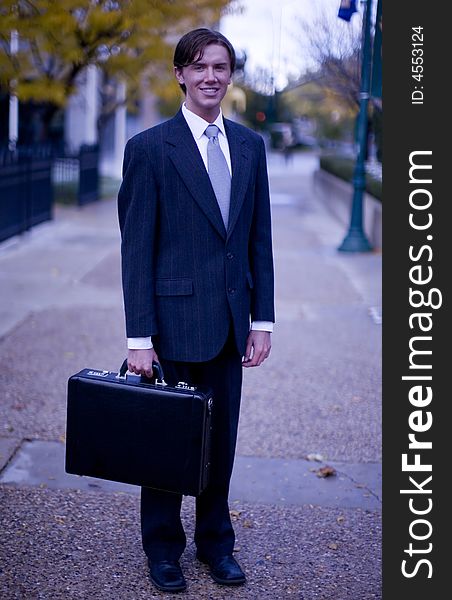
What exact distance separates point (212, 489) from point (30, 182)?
11200 mm

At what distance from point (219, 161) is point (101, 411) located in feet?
3.32

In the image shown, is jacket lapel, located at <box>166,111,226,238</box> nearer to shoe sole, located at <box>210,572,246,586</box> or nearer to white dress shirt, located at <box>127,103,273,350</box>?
white dress shirt, located at <box>127,103,273,350</box>

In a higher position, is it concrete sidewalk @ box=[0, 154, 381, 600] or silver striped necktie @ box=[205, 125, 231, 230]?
silver striped necktie @ box=[205, 125, 231, 230]

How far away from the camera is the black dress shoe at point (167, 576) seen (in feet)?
11.7

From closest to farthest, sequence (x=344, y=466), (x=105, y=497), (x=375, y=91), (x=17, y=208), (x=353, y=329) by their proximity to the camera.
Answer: (x=105, y=497) → (x=344, y=466) → (x=375, y=91) → (x=353, y=329) → (x=17, y=208)

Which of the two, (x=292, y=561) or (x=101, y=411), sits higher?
(x=101, y=411)

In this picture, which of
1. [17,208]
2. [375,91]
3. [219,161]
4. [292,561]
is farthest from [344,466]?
[17,208]

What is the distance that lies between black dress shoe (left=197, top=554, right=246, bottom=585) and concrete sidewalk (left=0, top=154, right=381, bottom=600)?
0.04m

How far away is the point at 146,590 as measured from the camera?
3.58 meters

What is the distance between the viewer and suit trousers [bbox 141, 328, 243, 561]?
3566mm

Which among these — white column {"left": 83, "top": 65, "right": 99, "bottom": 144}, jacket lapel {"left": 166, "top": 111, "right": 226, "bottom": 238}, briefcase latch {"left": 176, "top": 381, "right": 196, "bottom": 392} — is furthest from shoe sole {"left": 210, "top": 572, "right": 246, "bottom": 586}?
white column {"left": 83, "top": 65, "right": 99, "bottom": 144}

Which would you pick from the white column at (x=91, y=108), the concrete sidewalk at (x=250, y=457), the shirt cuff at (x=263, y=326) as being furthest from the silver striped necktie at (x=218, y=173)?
the white column at (x=91, y=108)

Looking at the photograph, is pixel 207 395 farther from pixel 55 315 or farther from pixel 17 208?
pixel 17 208

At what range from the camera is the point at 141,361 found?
3402 mm
